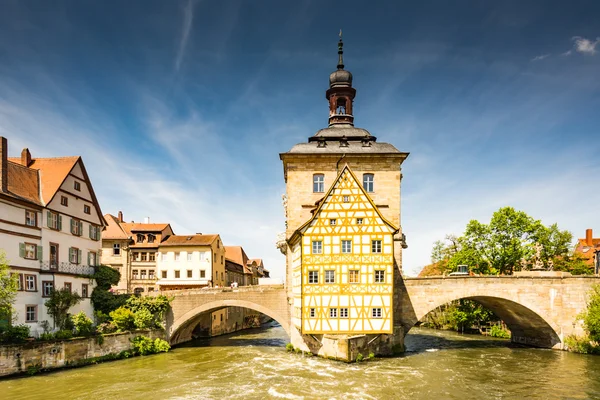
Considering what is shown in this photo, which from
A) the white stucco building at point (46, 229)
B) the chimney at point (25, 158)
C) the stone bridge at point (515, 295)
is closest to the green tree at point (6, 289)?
the white stucco building at point (46, 229)

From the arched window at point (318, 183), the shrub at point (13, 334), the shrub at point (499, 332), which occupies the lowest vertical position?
the shrub at point (499, 332)

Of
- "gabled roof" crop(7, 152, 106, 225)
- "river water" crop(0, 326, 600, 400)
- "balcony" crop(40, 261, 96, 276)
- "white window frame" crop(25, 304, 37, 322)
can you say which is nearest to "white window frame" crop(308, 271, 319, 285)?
"river water" crop(0, 326, 600, 400)

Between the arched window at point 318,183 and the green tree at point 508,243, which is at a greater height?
the arched window at point 318,183

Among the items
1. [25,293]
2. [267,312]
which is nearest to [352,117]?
[267,312]

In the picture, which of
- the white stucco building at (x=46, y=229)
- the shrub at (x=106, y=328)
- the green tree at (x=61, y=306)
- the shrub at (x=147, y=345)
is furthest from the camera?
the shrub at (x=147, y=345)

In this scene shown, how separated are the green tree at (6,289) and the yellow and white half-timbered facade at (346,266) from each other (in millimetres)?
15633

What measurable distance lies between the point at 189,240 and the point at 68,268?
64.1 ft

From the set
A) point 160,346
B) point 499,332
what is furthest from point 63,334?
point 499,332

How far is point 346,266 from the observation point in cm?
2755

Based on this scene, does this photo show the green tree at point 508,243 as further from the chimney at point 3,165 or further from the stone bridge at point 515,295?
the chimney at point 3,165

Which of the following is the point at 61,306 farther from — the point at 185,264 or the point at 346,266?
the point at 185,264

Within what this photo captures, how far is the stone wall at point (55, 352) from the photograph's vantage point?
899 inches

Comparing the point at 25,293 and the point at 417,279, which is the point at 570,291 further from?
the point at 25,293

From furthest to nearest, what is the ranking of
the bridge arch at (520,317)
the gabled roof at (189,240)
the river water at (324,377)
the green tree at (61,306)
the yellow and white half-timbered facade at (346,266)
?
the gabled roof at (189,240) → the bridge arch at (520,317) → the yellow and white half-timbered facade at (346,266) → the green tree at (61,306) → the river water at (324,377)
